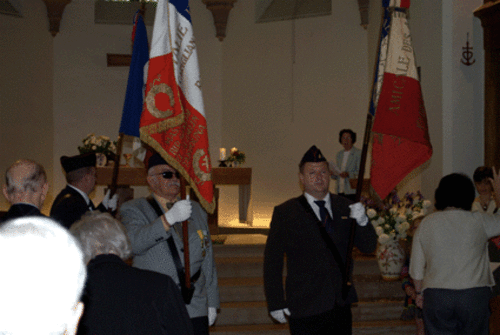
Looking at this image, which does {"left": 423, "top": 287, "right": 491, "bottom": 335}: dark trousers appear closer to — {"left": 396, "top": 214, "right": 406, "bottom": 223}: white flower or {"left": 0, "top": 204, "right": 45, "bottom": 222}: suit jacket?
{"left": 0, "top": 204, "right": 45, "bottom": 222}: suit jacket

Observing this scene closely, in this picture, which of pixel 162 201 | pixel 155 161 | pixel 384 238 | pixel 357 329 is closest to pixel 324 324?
pixel 162 201

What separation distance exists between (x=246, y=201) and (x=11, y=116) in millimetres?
5017

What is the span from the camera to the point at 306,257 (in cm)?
311

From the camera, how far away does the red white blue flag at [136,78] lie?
382cm

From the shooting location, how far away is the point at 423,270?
3252 millimetres

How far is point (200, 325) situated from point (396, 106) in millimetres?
1787

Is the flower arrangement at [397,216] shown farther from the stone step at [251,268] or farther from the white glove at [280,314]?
the white glove at [280,314]

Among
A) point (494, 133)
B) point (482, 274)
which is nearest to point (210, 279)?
point (482, 274)

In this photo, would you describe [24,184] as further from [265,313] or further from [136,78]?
[265,313]

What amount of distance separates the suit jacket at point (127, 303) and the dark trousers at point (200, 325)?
1.07 meters

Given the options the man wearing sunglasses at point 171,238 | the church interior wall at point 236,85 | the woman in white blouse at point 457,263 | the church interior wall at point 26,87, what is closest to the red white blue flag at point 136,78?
the man wearing sunglasses at point 171,238

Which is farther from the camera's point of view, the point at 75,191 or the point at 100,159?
the point at 100,159

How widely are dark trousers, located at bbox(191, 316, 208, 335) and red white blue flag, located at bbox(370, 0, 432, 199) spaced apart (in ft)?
4.40

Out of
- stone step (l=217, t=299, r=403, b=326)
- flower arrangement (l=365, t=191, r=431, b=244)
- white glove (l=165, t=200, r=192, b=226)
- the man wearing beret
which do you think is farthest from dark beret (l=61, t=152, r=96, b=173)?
flower arrangement (l=365, t=191, r=431, b=244)
